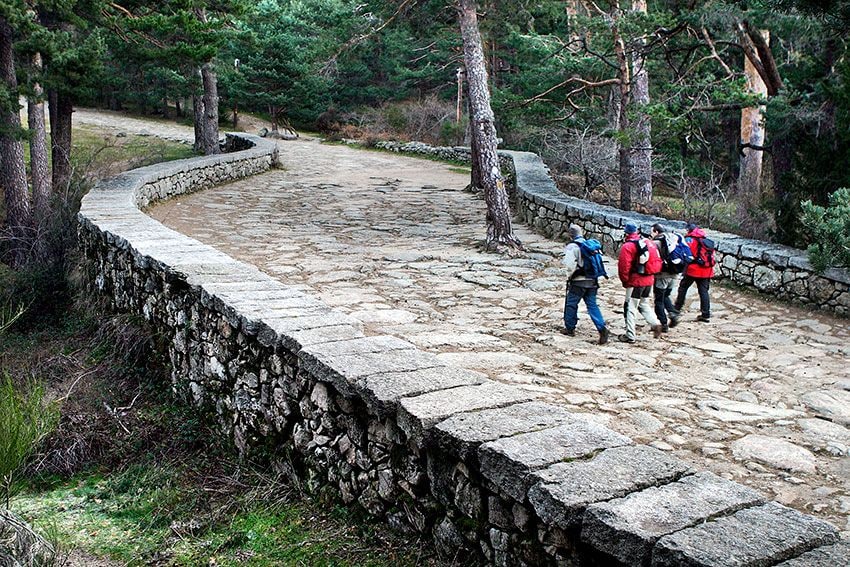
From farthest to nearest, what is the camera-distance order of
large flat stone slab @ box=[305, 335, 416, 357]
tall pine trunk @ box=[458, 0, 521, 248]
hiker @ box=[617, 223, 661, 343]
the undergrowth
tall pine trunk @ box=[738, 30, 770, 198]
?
tall pine trunk @ box=[738, 30, 770, 198]
tall pine trunk @ box=[458, 0, 521, 248]
hiker @ box=[617, 223, 661, 343]
large flat stone slab @ box=[305, 335, 416, 357]
the undergrowth

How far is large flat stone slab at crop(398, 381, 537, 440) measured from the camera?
12.4ft

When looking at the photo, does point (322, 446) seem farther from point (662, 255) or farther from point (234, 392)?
point (662, 255)

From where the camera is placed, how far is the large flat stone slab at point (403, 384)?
4.05 metres

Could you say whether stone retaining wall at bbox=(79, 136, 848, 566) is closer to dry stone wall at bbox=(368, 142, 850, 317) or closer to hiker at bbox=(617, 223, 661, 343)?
hiker at bbox=(617, 223, 661, 343)

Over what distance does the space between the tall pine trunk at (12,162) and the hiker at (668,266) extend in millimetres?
9887

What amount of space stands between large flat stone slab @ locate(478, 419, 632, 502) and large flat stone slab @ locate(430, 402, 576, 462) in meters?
0.06

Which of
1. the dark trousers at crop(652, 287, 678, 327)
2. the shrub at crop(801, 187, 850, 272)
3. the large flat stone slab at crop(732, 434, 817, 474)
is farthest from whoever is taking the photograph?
the shrub at crop(801, 187, 850, 272)

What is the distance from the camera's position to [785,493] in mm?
4328

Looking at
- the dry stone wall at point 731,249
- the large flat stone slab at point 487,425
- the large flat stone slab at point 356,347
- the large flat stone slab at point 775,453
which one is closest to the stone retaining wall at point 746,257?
the dry stone wall at point 731,249

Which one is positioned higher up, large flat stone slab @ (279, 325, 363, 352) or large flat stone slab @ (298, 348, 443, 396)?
large flat stone slab @ (279, 325, 363, 352)

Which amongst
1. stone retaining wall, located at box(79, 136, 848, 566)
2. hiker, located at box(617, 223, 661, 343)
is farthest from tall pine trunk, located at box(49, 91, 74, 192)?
hiker, located at box(617, 223, 661, 343)

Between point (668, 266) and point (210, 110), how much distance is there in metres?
17.4

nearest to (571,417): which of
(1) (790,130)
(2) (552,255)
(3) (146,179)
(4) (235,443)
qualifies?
(4) (235,443)

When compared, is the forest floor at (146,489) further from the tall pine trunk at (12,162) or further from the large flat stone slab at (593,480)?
the tall pine trunk at (12,162)
